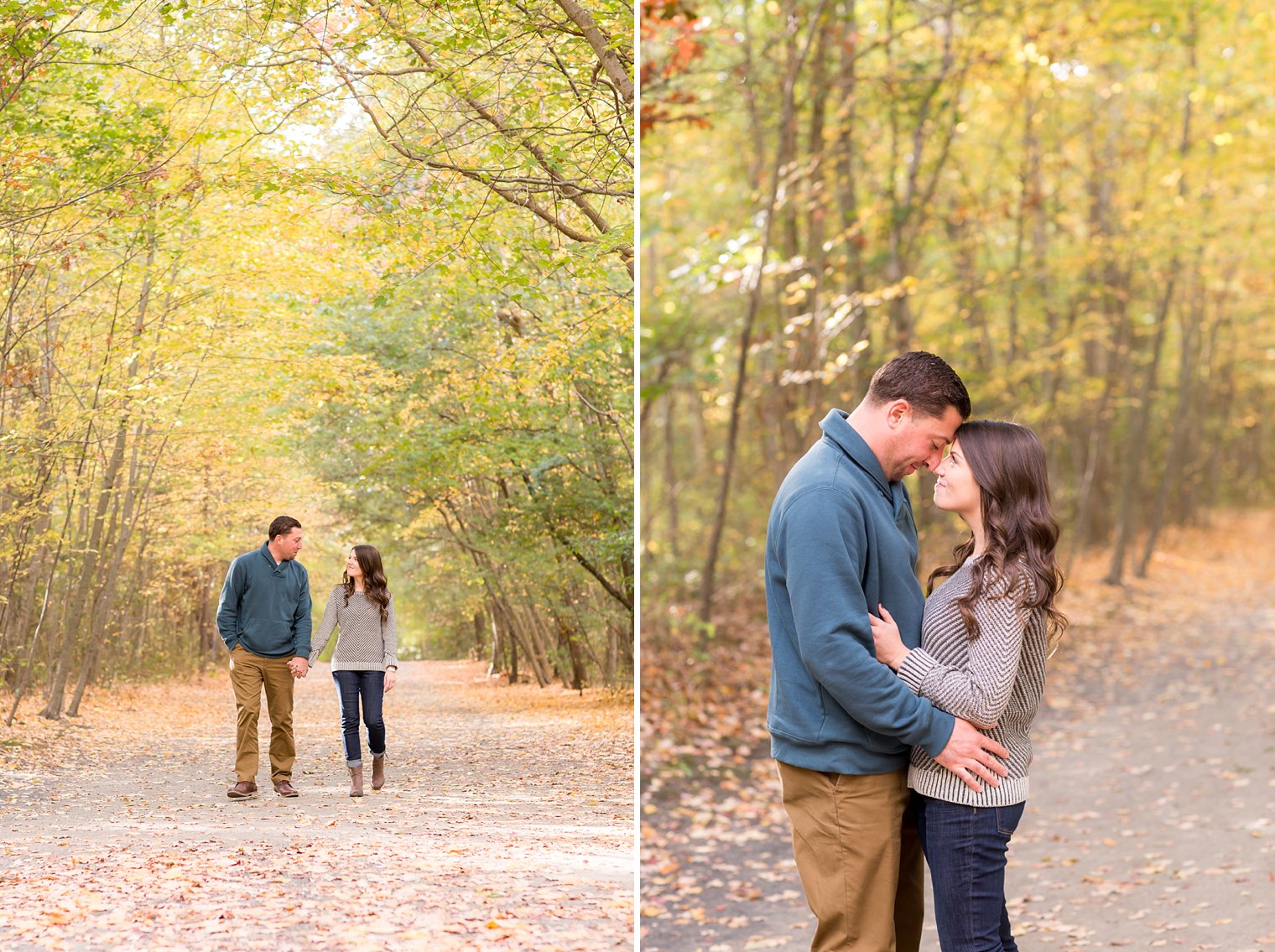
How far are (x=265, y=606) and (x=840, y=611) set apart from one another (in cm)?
175

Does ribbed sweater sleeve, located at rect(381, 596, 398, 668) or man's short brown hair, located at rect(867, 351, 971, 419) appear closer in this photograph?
man's short brown hair, located at rect(867, 351, 971, 419)

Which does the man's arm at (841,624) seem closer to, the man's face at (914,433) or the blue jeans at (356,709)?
the man's face at (914,433)

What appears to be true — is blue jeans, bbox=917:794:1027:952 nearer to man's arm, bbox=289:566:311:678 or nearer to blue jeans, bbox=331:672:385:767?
blue jeans, bbox=331:672:385:767

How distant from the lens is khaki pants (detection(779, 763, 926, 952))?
2.23m

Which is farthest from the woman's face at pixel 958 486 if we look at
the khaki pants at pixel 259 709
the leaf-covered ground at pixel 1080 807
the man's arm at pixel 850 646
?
the leaf-covered ground at pixel 1080 807

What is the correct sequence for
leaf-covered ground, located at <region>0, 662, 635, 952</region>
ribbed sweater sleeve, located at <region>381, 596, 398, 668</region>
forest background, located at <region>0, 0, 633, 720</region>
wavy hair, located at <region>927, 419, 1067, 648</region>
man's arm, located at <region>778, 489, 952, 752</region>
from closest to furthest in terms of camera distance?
man's arm, located at <region>778, 489, 952, 752</region>
wavy hair, located at <region>927, 419, 1067, 648</region>
leaf-covered ground, located at <region>0, 662, 635, 952</region>
forest background, located at <region>0, 0, 633, 720</region>
ribbed sweater sleeve, located at <region>381, 596, 398, 668</region>

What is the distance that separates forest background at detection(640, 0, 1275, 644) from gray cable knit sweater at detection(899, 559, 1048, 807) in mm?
4004

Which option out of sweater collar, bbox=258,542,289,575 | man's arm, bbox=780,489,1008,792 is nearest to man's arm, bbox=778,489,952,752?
man's arm, bbox=780,489,1008,792

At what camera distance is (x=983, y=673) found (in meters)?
2.13

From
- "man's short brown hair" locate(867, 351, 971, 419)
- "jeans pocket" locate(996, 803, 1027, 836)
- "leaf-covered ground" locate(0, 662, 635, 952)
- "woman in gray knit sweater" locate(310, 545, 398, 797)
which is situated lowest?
"leaf-covered ground" locate(0, 662, 635, 952)

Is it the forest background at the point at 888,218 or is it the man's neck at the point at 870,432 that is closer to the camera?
the man's neck at the point at 870,432

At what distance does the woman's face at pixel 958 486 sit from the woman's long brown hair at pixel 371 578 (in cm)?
163

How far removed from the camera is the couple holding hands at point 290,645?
9.98ft

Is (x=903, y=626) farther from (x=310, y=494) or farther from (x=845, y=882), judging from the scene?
(x=310, y=494)
